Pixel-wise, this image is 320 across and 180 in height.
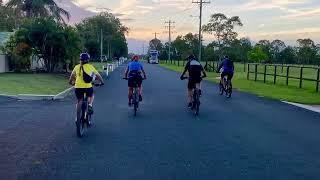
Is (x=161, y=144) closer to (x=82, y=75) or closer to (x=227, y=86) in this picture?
(x=82, y=75)

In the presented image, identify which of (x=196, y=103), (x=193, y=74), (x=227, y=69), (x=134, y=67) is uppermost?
(x=134, y=67)

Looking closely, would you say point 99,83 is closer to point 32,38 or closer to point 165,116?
point 165,116

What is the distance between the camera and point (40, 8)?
62.9 metres

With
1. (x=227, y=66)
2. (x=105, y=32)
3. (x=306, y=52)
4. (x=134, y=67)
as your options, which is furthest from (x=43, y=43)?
(x=105, y=32)

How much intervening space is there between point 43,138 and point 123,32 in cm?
15586

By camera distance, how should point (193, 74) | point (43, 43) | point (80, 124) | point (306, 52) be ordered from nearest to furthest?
point (80, 124) < point (193, 74) < point (43, 43) < point (306, 52)

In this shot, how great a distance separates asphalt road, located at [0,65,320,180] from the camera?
8.17 m

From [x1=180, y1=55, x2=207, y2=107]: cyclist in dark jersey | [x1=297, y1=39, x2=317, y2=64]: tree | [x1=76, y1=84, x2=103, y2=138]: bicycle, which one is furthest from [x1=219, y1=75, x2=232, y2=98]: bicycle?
[x1=297, y1=39, x2=317, y2=64]: tree

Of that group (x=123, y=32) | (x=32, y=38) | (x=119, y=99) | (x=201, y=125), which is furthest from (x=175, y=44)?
(x=201, y=125)

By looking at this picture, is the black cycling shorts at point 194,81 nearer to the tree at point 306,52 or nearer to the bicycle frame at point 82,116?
the bicycle frame at point 82,116

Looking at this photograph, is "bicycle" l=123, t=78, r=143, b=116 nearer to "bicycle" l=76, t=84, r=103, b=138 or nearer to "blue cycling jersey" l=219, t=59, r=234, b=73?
"bicycle" l=76, t=84, r=103, b=138

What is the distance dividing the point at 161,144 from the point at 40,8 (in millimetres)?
54991

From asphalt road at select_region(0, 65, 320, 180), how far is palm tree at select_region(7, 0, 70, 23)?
151 ft

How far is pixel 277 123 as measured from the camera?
14.7 metres
